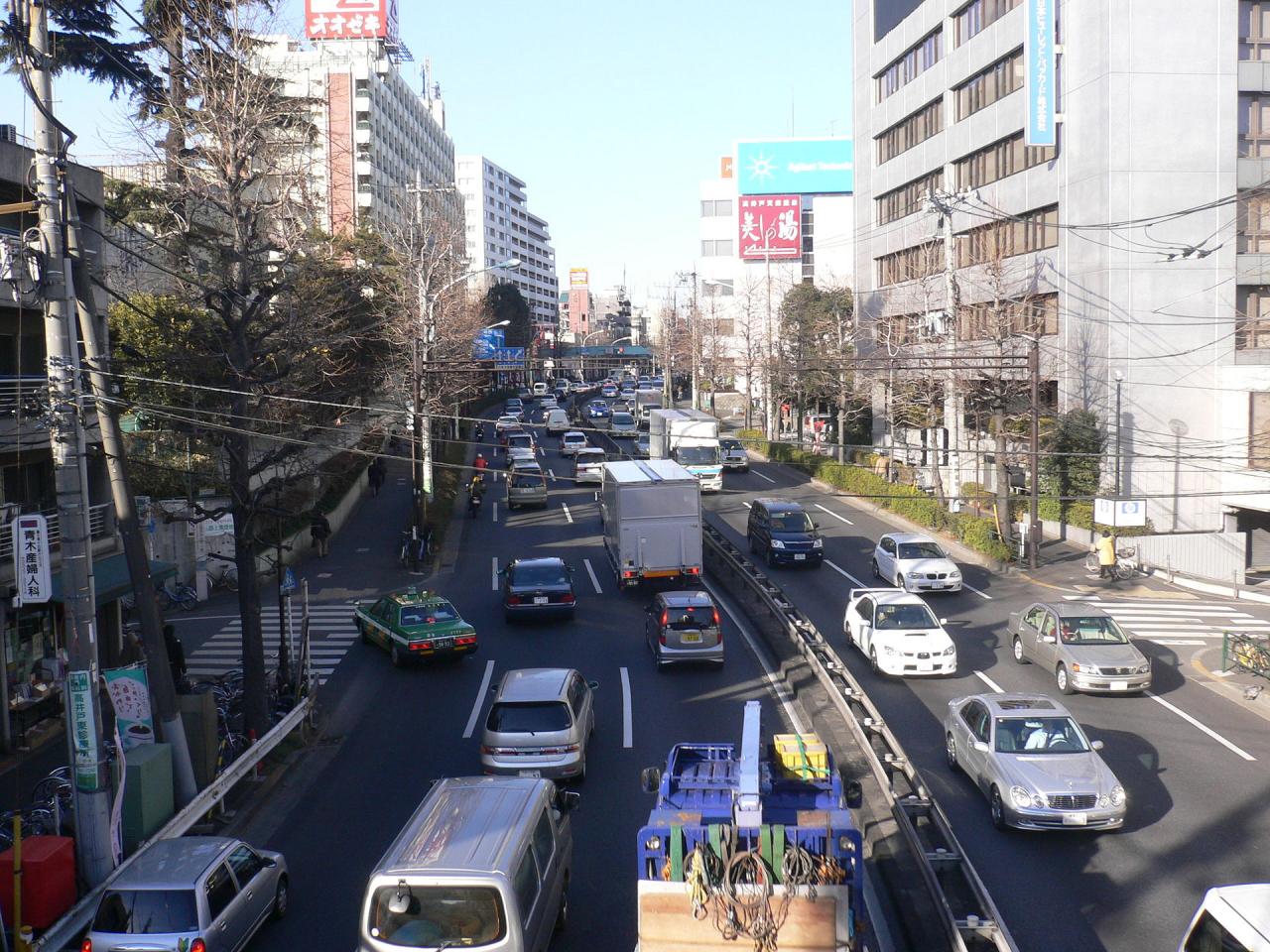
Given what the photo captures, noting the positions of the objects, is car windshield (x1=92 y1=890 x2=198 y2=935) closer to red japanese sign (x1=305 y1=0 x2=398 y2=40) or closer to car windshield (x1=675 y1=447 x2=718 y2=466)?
car windshield (x1=675 y1=447 x2=718 y2=466)

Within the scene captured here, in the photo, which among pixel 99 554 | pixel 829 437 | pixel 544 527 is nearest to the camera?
pixel 99 554

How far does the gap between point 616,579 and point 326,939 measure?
2114 cm

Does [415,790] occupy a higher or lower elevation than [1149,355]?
lower

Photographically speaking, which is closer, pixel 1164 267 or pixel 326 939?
pixel 326 939

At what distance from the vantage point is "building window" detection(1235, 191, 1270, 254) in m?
38.2

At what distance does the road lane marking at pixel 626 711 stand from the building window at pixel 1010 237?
87.2ft

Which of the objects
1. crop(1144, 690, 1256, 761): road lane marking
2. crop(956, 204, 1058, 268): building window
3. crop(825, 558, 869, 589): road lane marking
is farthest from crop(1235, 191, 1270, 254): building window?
crop(1144, 690, 1256, 761): road lane marking

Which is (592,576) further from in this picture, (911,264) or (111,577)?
(911,264)

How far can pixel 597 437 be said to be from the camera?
74.0m

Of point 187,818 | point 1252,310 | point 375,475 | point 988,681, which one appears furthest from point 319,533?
point 1252,310

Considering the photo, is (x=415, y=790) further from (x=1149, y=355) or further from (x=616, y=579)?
(x=1149, y=355)

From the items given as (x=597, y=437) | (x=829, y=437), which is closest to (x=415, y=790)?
(x=829, y=437)

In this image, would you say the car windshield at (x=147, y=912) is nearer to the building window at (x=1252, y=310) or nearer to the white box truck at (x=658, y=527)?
the white box truck at (x=658, y=527)

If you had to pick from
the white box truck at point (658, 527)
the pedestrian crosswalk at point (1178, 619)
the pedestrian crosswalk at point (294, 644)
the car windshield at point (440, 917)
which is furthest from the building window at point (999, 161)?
the car windshield at point (440, 917)
